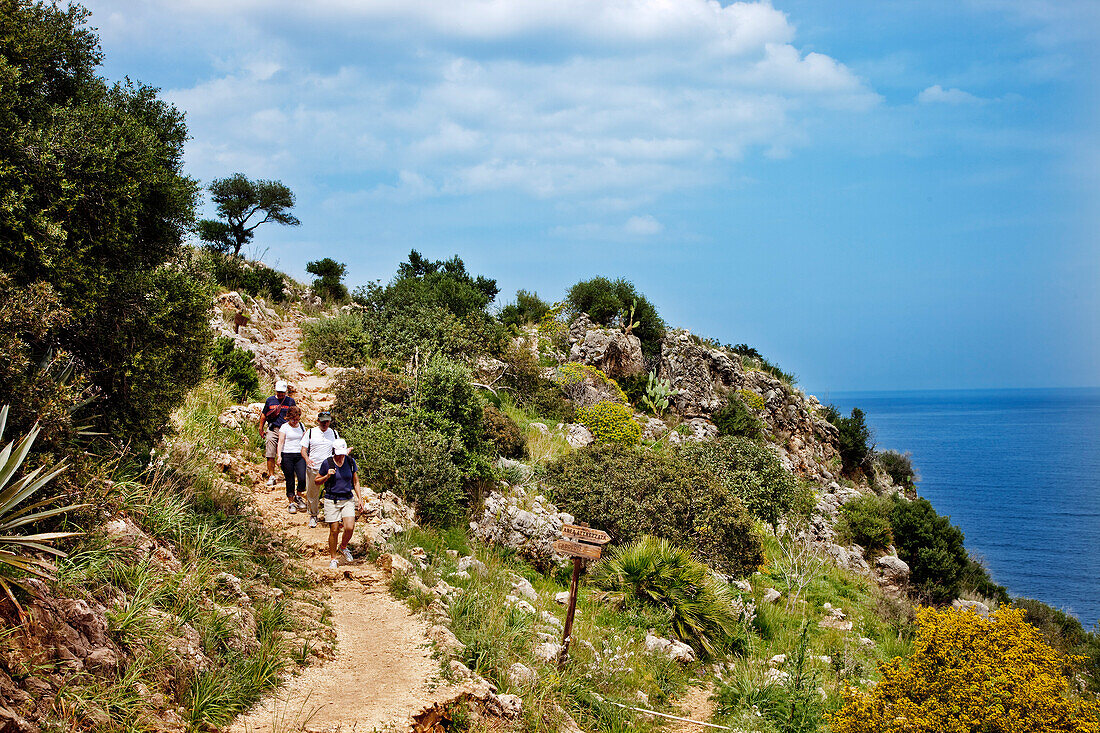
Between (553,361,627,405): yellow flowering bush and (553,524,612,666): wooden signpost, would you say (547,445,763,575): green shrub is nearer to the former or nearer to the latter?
(553,524,612,666): wooden signpost

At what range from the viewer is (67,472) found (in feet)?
20.7

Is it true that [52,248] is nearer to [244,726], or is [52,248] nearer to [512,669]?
[244,726]

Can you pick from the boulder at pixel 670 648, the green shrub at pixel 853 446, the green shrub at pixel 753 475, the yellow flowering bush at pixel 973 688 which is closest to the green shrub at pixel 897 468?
the green shrub at pixel 853 446

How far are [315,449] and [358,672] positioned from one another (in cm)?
453

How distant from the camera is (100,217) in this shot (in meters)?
7.28

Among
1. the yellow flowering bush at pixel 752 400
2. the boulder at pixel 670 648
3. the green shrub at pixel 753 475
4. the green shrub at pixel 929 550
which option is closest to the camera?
the boulder at pixel 670 648

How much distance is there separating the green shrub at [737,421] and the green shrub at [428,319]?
10.1 meters

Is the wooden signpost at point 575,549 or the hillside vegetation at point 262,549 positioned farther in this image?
the wooden signpost at point 575,549

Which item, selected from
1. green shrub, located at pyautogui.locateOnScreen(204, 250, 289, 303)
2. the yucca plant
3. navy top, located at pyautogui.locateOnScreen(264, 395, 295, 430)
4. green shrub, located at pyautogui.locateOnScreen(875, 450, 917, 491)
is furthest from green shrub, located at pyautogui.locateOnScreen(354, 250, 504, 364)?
green shrub, located at pyautogui.locateOnScreen(875, 450, 917, 491)

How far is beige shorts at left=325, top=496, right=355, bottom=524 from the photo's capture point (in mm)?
9258

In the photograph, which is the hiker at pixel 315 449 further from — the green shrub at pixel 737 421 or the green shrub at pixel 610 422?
the green shrub at pixel 737 421

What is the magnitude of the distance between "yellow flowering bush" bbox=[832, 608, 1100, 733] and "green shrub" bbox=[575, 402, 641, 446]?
51.6ft

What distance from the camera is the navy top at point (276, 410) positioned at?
12.2 metres

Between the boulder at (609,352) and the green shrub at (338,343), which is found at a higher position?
the boulder at (609,352)
